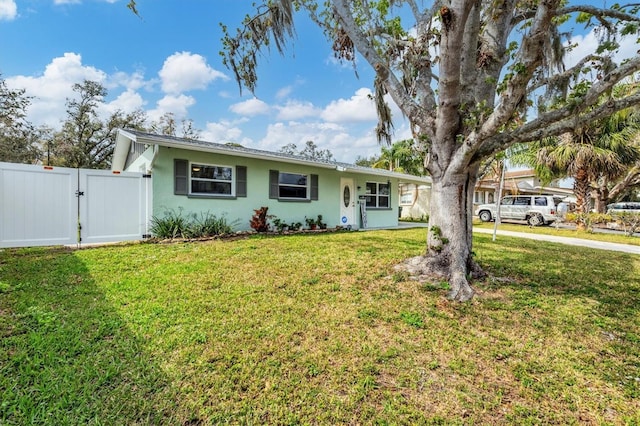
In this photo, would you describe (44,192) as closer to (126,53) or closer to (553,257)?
(126,53)

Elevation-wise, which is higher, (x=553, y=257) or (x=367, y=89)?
(x=367, y=89)

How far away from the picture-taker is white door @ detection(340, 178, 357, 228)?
12.3 m

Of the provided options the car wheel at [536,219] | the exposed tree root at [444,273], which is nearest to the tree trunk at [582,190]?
the car wheel at [536,219]

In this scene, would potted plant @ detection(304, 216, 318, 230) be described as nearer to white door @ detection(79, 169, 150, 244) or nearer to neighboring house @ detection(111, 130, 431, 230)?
neighboring house @ detection(111, 130, 431, 230)

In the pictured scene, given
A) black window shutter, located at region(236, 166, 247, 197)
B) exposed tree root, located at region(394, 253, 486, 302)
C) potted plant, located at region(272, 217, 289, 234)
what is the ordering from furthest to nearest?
potted plant, located at region(272, 217, 289, 234) → black window shutter, located at region(236, 166, 247, 197) → exposed tree root, located at region(394, 253, 486, 302)

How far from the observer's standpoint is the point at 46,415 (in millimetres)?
1793

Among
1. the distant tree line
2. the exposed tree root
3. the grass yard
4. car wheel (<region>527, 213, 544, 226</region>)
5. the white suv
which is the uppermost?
the distant tree line

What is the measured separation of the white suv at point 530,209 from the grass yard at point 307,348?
44.4ft

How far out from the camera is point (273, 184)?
10.2 m

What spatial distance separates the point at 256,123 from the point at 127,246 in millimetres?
6665

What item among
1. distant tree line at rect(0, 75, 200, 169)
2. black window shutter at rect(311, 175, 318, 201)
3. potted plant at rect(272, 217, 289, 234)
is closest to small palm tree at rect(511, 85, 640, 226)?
black window shutter at rect(311, 175, 318, 201)

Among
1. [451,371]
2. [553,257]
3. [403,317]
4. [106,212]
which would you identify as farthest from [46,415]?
[553,257]

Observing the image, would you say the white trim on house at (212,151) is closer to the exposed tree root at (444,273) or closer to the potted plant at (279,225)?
the potted plant at (279,225)

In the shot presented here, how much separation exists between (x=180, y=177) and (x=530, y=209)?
18.5m
